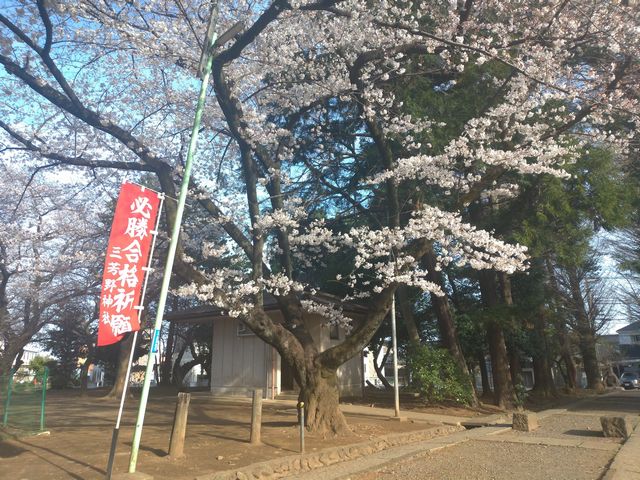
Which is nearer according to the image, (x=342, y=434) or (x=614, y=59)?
(x=342, y=434)

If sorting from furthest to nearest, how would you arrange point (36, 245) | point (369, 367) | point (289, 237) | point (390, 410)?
point (369, 367)
point (36, 245)
point (390, 410)
point (289, 237)

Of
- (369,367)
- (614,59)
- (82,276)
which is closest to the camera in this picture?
(614,59)

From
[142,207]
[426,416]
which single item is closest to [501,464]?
[426,416]

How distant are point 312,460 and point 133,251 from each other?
4.19 metres

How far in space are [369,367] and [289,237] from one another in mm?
49522

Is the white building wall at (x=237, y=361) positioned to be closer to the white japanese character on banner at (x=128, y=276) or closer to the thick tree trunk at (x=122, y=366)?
the thick tree trunk at (x=122, y=366)

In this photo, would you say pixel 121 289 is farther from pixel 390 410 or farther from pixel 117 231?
pixel 390 410

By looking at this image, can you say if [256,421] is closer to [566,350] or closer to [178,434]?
[178,434]

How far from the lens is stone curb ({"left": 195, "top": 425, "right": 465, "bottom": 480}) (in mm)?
6535

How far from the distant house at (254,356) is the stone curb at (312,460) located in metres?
7.36

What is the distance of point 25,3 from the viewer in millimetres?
9070

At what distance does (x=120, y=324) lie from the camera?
653 cm

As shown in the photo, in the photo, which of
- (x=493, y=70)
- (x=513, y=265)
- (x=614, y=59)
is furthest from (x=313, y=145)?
(x=614, y=59)

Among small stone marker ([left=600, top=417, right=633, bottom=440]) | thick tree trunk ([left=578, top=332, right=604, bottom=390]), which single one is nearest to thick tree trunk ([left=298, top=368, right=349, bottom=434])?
small stone marker ([left=600, top=417, right=633, bottom=440])
